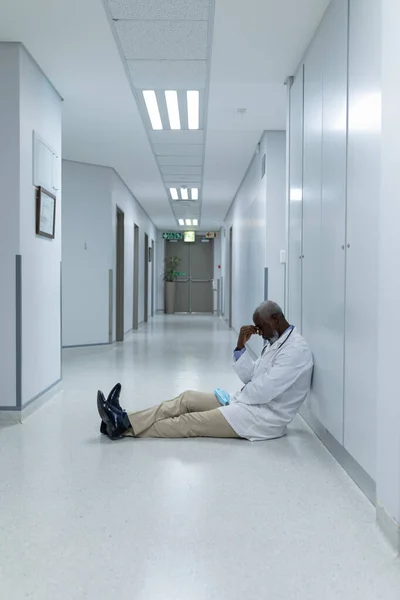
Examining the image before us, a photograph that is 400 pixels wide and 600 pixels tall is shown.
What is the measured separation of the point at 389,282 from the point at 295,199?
119 inches

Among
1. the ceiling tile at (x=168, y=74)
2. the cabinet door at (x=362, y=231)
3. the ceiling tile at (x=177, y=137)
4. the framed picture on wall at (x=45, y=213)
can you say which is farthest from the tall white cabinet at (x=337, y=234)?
the ceiling tile at (x=177, y=137)

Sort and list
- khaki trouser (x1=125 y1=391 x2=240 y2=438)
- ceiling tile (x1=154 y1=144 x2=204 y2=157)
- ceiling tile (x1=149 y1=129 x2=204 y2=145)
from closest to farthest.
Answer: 1. khaki trouser (x1=125 y1=391 x2=240 y2=438)
2. ceiling tile (x1=149 y1=129 x2=204 y2=145)
3. ceiling tile (x1=154 y1=144 x2=204 y2=157)

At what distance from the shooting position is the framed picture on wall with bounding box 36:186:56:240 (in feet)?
17.9

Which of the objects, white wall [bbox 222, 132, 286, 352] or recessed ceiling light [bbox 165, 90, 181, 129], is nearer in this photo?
recessed ceiling light [bbox 165, 90, 181, 129]

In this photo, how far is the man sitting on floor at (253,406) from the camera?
166 inches

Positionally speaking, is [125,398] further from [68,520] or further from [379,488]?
[379,488]

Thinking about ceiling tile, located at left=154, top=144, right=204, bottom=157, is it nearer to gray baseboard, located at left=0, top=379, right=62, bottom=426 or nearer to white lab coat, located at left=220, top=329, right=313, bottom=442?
gray baseboard, located at left=0, top=379, right=62, bottom=426

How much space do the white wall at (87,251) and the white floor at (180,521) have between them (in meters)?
5.29

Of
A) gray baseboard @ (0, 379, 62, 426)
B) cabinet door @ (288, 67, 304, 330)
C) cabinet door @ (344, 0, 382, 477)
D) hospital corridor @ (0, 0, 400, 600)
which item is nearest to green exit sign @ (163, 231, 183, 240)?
hospital corridor @ (0, 0, 400, 600)

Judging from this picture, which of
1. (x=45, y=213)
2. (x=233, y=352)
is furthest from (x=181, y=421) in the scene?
(x=45, y=213)

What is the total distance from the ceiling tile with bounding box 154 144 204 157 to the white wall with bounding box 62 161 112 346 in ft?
5.16

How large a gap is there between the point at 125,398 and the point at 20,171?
254 cm

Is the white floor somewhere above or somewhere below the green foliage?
below

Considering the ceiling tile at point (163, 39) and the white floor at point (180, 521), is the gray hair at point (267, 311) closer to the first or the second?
the white floor at point (180, 521)
